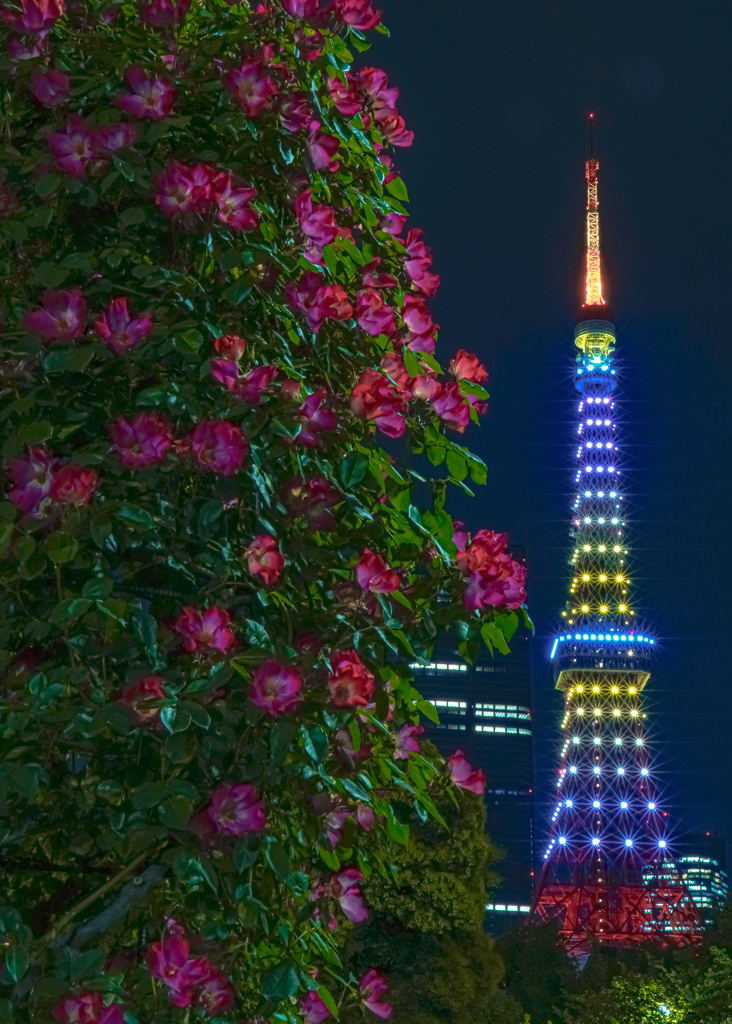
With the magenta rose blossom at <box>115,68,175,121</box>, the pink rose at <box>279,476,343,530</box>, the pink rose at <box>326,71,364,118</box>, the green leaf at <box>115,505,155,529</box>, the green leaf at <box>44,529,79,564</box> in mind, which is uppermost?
the pink rose at <box>326,71,364,118</box>

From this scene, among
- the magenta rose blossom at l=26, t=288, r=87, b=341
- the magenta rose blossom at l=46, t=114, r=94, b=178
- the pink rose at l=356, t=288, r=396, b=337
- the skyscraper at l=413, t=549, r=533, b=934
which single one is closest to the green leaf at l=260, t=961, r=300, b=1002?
the magenta rose blossom at l=26, t=288, r=87, b=341

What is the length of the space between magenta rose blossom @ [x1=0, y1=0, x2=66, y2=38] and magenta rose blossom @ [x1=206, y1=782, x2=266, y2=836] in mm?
1911

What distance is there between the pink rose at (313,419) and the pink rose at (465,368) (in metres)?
0.66

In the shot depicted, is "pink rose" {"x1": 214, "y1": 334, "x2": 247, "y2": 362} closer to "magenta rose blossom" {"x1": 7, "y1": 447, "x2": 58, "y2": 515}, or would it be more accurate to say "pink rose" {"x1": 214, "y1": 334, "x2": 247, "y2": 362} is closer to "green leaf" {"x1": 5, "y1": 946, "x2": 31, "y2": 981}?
"magenta rose blossom" {"x1": 7, "y1": 447, "x2": 58, "y2": 515}

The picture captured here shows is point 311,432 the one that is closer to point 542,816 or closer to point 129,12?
point 129,12

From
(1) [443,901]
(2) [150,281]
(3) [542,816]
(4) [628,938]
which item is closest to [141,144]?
(2) [150,281]

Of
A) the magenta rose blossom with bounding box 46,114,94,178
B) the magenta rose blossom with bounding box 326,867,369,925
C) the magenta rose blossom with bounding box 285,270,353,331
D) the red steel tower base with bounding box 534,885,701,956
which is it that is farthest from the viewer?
the red steel tower base with bounding box 534,885,701,956

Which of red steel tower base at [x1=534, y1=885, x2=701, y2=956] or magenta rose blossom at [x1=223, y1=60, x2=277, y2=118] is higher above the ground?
red steel tower base at [x1=534, y1=885, x2=701, y2=956]

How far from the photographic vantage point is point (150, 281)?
3.02 metres

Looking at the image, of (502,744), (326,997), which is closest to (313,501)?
(326,997)

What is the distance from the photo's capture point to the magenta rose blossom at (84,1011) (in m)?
2.50

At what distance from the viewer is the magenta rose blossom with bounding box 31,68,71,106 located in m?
3.11

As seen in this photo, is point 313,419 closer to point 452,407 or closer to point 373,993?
point 452,407

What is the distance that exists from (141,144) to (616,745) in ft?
245
